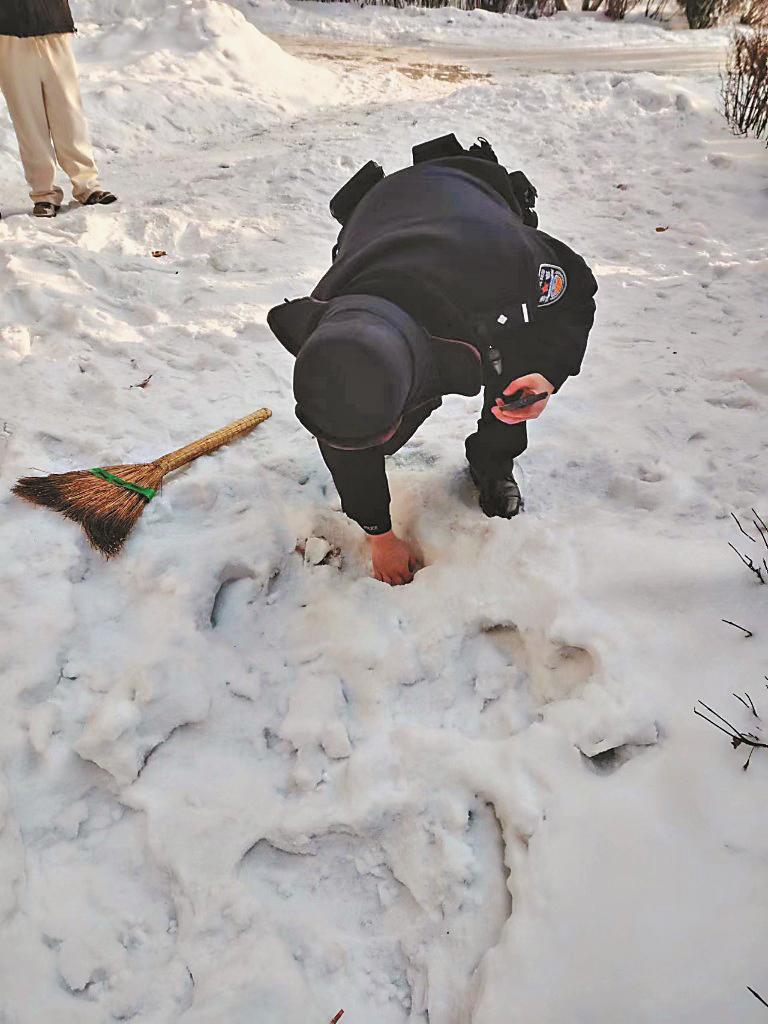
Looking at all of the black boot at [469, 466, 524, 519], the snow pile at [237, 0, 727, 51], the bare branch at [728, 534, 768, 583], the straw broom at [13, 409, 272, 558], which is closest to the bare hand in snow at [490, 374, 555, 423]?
the black boot at [469, 466, 524, 519]

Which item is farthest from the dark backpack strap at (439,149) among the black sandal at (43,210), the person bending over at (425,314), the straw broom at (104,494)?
the black sandal at (43,210)

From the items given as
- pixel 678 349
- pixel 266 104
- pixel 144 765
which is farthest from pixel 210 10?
pixel 144 765


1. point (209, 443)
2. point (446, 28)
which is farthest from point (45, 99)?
point (446, 28)

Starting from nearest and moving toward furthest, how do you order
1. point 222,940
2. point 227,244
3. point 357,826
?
point 222,940 → point 357,826 → point 227,244

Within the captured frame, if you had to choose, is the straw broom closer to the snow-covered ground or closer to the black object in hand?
the snow-covered ground

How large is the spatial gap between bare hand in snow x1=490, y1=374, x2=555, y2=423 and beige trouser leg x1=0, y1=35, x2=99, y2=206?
313cm

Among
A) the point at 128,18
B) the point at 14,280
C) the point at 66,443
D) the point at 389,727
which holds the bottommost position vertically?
the point at 389,727

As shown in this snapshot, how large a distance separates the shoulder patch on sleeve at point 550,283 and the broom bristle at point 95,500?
1.12 m

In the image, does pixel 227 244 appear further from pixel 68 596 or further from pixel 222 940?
pixel 222 940

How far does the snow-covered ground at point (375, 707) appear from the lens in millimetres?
1135

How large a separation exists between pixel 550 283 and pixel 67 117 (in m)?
3.40

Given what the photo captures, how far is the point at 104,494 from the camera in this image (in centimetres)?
186

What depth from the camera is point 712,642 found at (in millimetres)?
1425

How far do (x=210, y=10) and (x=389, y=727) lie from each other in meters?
6.79
